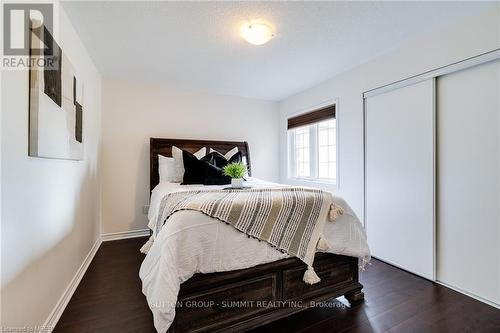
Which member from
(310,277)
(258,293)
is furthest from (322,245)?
(258,293)

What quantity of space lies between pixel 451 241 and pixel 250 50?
8.86ft

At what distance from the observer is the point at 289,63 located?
288cm

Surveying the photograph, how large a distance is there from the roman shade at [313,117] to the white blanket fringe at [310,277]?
240cm

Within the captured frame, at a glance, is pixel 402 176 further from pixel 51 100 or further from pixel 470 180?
pixel 51 100

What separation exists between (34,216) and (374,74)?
11.1ft

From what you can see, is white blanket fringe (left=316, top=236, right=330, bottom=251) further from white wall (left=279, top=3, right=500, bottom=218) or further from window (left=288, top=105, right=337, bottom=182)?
window (left=288, top=105, right=337, bottom=182)

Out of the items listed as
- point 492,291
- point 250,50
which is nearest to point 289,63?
point 250,50

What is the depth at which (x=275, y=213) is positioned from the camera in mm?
1614

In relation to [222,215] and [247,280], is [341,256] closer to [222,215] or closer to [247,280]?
[247,280]

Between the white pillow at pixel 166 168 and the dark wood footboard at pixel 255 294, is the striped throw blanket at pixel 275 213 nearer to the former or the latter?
the dark wood footboard at pixel 255 294

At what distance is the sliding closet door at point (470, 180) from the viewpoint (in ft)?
6.00

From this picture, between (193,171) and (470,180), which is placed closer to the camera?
(470,180)

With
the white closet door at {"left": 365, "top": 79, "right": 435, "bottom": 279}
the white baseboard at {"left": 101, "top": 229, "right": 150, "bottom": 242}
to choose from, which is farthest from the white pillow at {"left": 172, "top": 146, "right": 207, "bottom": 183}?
the white closet door at {"left": 365, "top": 79, "right": 435, "bottom": 279}

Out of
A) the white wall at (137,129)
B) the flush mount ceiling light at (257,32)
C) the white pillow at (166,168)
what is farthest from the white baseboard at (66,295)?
the flush mount ceiling light at (257,32)
